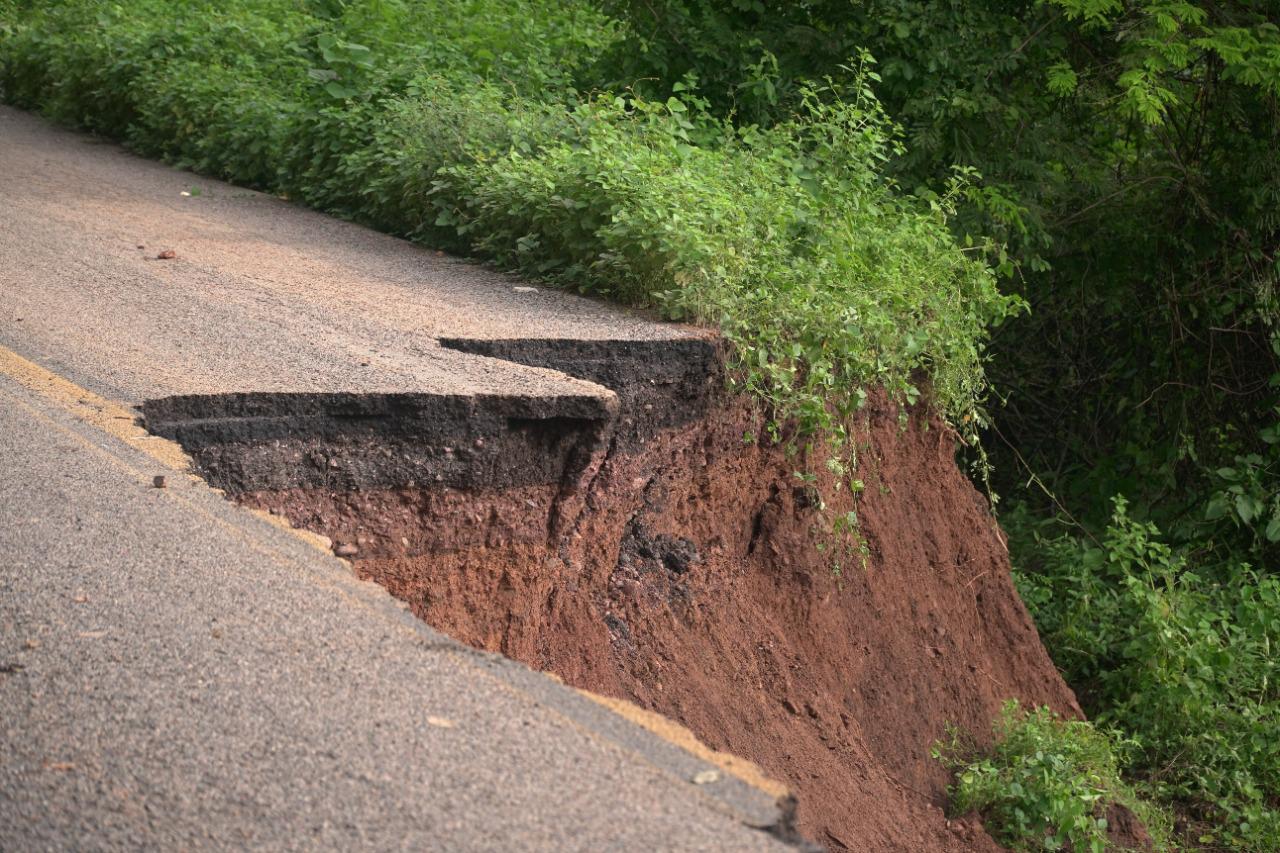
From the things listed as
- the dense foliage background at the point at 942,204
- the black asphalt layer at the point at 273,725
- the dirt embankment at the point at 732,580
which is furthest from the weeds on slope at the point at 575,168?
the black asphalt layer at the point at 273,725

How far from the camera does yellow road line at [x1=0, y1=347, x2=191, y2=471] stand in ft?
14.5

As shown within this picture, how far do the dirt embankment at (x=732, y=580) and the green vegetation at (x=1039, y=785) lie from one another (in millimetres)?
134

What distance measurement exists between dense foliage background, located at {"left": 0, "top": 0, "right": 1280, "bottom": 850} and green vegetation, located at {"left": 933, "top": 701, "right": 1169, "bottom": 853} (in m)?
0.06

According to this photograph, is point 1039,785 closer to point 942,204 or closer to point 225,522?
point 942,204

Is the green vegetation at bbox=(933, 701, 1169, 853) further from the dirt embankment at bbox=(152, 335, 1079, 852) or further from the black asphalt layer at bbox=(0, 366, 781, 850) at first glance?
the black asphalt layer at bbox=(0, 366, 781, 850)

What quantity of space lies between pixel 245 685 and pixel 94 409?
6.70 ft

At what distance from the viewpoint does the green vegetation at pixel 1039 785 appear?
260 inches

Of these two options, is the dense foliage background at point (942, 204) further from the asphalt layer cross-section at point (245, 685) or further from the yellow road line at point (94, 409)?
the yellow road line at point (94, 409)

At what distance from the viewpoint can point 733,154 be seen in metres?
8.43

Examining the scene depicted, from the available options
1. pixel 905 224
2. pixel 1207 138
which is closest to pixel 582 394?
pixel 905 224

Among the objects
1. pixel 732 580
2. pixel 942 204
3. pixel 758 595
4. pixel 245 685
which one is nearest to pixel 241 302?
pixel 732 580

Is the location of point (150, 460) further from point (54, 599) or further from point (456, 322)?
point (456, 322)

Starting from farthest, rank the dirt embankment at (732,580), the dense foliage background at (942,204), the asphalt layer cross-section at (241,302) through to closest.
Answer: the dense foliage background at (942,204), the asphalt layer cross-section at (241,302), the dirt embankment at (732,580)

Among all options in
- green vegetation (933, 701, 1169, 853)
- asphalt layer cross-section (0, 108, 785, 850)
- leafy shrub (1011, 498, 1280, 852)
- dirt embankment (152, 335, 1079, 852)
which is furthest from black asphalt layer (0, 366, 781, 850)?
leafy shrub (1011, 498, 1280, 852)
